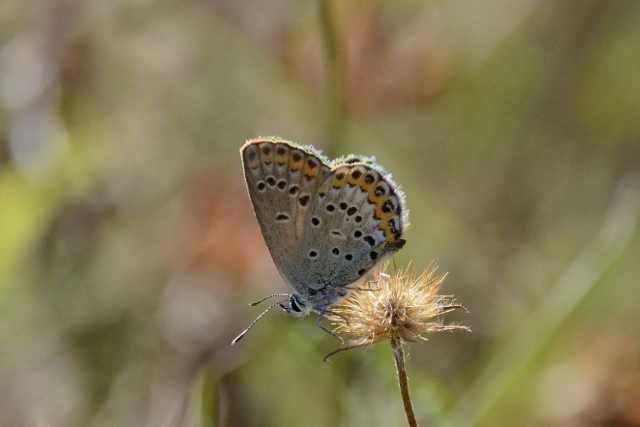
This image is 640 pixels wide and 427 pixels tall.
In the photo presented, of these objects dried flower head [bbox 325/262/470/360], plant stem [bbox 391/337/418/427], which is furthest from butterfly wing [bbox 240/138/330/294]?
plant stem [bbox 391/337/418/427]

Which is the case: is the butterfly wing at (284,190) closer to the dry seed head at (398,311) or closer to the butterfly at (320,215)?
the butterfly at (320,215)

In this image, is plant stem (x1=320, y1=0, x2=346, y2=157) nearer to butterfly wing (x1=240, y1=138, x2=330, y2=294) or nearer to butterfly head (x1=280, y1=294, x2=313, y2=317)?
butterfly wing (x1=240, y1=138, x2=330, y2=294)

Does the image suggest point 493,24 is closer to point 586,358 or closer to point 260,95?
point 260,95

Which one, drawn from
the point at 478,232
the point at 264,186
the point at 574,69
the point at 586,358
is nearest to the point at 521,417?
the point at 586,358

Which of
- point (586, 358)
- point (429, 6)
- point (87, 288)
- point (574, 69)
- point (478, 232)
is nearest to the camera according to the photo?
point (586, 358)

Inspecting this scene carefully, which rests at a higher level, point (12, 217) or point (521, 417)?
point (12, 217)

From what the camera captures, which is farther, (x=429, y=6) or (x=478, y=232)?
(x=429, y=6)

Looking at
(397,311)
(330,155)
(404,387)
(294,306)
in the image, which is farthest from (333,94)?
(404,387)
